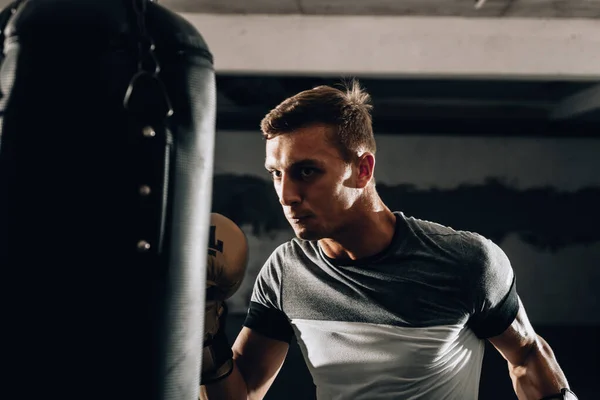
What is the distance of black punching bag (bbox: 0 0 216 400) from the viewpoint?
88cm

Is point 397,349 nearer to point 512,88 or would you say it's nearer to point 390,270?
point 390,270

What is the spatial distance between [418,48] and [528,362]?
2.77m

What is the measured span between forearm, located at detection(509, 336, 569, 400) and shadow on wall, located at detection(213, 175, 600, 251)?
2261 mm

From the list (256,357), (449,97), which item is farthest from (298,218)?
(449,97)

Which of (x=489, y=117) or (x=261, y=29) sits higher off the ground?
(x=261, y=29)

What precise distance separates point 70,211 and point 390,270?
957 millimetres

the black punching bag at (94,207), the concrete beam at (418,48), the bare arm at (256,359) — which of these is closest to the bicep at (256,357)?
the bare arm at (256,359)

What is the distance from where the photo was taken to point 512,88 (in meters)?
3.84

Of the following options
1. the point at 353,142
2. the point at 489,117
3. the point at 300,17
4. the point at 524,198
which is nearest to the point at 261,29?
the point at 300,17

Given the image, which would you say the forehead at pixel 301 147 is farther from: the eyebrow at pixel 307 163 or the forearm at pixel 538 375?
the forearm at pixel 538 375

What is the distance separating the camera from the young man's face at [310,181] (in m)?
1.54

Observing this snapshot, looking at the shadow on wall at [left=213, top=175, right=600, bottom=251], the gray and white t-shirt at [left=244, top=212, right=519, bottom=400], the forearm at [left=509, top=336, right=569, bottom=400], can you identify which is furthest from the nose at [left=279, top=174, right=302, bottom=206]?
the shadow on wall at [left=213, top=175, right=600, bottom=251]

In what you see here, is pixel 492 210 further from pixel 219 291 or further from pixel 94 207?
pixel 94 207

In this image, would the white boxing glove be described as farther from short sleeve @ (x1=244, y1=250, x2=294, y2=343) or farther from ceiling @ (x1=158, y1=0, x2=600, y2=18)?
ceiling @ (x1=158, y1=0, x2=600, y2=18)
